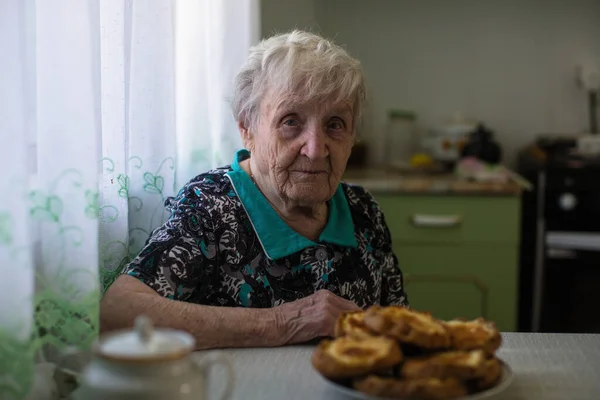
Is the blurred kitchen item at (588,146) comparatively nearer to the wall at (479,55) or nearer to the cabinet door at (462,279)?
the wall at (479,55)

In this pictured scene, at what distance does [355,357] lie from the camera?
1.03 metres

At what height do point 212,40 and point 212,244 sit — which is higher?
point 212,40

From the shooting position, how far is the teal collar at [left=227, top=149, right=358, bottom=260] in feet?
5.24

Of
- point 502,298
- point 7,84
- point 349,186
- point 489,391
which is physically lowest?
point 502,298

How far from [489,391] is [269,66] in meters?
0.83

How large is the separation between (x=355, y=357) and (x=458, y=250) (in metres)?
2.00

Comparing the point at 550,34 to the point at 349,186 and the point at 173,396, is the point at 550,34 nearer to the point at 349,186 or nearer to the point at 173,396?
the point at 349,186

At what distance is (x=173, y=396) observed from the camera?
2.71 feet

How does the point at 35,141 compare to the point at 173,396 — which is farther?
the point at 35,141

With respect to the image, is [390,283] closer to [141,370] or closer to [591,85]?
[141,370]

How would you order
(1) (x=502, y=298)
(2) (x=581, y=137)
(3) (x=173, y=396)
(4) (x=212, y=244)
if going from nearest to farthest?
(3) (x=173, y=396), (4) (x=212, y=244), (1) (x=502, y=298), (2) (x=581, y=137)

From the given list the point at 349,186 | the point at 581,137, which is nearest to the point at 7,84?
the point at 349,186

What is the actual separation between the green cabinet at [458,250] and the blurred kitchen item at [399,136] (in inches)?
25.8

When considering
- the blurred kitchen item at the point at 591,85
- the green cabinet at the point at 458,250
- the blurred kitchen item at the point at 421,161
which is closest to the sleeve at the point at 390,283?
the green cabinet at the point at 458,250
